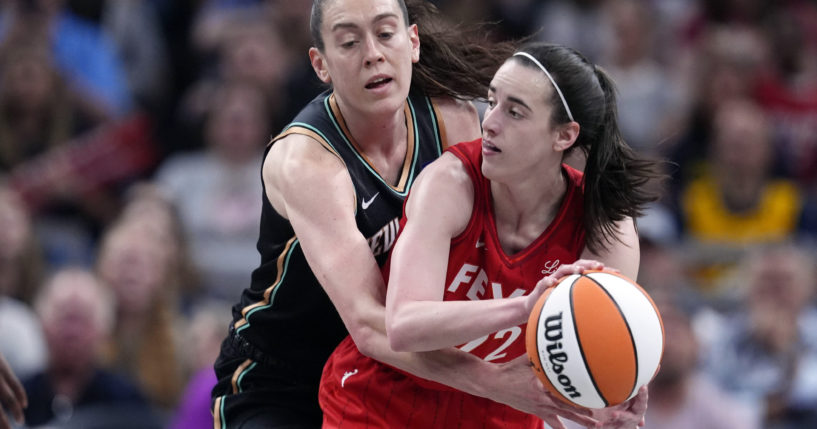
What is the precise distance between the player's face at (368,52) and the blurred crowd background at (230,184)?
6.98 ft

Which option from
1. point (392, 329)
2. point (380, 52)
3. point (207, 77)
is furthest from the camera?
point (207, 77)

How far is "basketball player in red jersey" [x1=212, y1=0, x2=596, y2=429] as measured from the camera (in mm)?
3842

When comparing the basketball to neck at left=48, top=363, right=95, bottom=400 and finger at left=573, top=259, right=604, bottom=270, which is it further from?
neck at left=48, top=363, right=95, bottom=400

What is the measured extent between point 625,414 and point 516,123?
0.95 meters

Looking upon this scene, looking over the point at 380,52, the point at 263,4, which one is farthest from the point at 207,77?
the point at 380,52

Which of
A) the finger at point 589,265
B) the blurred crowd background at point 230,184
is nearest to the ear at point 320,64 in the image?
the finger at point 589,265

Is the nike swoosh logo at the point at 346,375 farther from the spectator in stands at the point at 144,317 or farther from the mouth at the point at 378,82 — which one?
the spectator in stands at the point at 144,317

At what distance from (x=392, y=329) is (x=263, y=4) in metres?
6.29

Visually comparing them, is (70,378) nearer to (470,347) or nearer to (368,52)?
(470,347)

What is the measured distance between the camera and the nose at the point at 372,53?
4.01m

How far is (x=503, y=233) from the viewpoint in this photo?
391 cm

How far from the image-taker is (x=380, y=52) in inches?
159

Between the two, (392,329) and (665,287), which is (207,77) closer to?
(665,287)

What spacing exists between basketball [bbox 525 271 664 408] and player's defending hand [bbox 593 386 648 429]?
0.18 m
